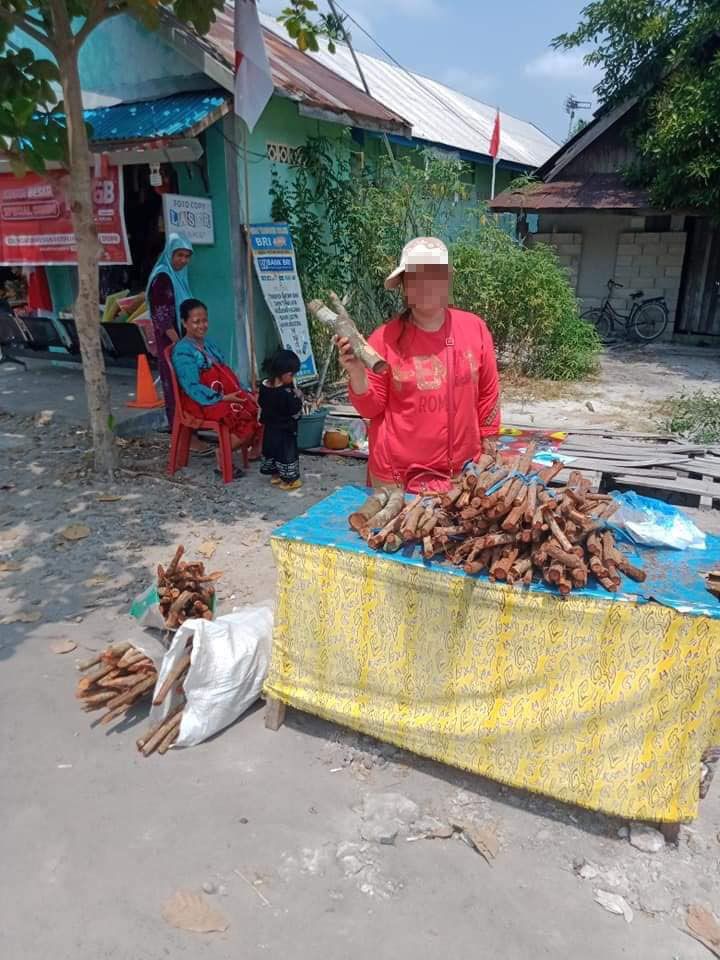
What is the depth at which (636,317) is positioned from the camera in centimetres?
1475

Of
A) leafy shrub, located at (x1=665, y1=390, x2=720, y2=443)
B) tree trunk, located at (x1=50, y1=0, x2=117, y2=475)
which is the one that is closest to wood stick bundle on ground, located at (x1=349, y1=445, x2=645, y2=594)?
tree trunk, located at (x1=50, y1=0, x2=117, y2=475)

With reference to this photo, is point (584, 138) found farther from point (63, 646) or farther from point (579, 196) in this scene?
point (63, 646)

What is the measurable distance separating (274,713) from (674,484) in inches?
141

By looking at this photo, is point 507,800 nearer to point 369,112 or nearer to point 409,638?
point 409,638

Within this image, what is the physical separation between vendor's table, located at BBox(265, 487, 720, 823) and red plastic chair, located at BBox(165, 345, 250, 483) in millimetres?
3126

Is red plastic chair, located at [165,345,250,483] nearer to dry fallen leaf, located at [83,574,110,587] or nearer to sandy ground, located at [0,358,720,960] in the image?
dry fallen leaf, located at [83,574,110,587]

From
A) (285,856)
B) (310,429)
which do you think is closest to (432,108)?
(310,429)

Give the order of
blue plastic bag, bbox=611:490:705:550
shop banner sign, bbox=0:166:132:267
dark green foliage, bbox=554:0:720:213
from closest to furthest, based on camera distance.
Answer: blue plastic bag, bbox=611:490:705:550
shop banner sign, bbox=0:166:132:267
dark green foliage, bbox=554:0:720:213

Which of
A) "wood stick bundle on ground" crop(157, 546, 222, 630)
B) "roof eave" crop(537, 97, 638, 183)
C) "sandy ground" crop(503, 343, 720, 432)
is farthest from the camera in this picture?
"roof eave" crop(537, 97, 638, 183)

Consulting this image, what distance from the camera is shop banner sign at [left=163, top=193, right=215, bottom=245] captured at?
6.88m

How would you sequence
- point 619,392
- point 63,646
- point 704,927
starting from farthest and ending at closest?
1. point 619,392
2. point 63,646
3. point 704,927

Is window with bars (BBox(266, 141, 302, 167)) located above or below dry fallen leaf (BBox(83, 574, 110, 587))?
above

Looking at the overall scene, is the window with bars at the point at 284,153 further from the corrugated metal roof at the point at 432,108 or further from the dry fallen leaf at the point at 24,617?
the dry fallen leaf at the point at 24,617

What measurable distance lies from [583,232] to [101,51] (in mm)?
10555
